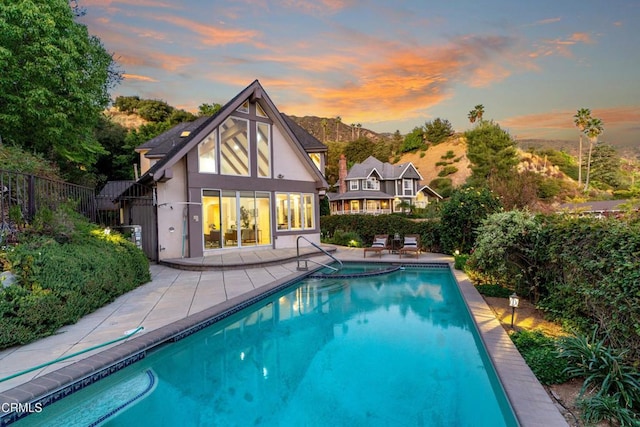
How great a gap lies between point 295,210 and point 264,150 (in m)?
3.33

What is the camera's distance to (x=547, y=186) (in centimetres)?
4212

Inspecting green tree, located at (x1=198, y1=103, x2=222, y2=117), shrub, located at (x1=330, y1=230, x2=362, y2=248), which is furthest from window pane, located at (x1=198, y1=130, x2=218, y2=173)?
green tree, located at (x1=198, y1=103, x2=222, y2=117)

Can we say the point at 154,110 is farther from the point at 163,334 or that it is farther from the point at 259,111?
the point at 163,334

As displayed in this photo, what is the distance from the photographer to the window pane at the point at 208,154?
1347 centimetres

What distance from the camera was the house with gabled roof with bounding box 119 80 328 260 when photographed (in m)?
12.9

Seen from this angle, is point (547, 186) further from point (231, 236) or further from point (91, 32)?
point (91, 32)

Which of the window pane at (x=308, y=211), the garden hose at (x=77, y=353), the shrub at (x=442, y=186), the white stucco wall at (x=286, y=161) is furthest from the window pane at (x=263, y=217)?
the shrub at (x=442, y=186)

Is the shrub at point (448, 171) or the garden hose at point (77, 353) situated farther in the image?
the shrub at point (448, 171)

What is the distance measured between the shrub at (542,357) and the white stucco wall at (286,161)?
12.6 metres

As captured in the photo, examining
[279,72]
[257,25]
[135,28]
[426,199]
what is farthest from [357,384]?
[426,199]

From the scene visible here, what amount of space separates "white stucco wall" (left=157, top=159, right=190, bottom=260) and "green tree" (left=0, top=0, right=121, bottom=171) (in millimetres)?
4572

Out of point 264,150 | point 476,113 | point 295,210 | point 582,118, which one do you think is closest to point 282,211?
point 295,210

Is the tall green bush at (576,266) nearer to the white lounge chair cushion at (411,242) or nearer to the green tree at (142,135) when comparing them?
the white lounge chair cushion at (411,242)

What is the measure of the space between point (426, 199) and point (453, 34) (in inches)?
1320
